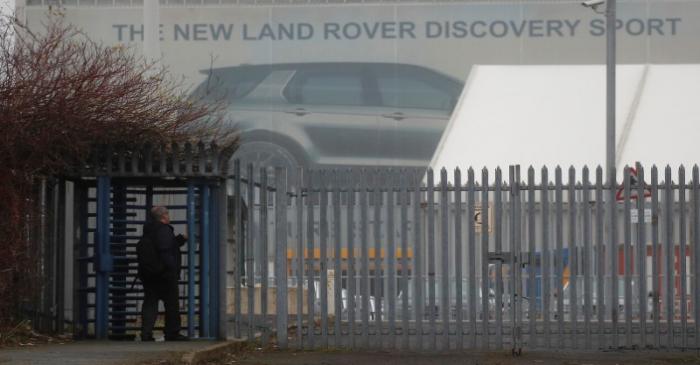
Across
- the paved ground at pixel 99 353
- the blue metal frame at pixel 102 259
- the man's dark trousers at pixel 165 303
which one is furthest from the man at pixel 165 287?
the paved ground at pixel 99 353

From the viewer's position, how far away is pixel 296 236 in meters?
14.9

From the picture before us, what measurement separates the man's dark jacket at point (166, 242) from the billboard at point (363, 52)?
56.6 feet

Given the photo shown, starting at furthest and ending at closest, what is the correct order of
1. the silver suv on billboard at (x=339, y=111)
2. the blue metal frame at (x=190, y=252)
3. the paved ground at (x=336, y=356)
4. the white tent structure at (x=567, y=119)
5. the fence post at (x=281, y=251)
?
the silver suv on billboard at (x=339, y=111) < the white tent structure at (x=567, y=119) < the blue metal frame at (x=190, y=252) < the fence post at (x=281, y=251) < the paved ground at (x=336, y=356)

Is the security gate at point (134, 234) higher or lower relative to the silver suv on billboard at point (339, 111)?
lower

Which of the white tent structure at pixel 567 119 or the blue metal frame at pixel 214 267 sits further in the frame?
the white tent structure at pixel 567 119

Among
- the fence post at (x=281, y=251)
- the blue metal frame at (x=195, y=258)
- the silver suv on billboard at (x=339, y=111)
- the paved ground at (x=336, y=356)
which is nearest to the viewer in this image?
the paved ground at (x=336, y=356)

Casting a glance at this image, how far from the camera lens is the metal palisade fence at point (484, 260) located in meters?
14.5

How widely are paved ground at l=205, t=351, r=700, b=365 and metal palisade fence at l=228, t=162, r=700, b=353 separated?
135 millimetres

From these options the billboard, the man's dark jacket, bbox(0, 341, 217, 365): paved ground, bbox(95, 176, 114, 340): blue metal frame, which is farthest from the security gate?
the billboard

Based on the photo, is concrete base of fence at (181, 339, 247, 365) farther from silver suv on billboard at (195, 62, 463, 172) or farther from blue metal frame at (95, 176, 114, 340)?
silver suv on billboard at (195, 62, 463, 172)

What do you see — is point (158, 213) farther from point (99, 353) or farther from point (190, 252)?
point (99, 353)

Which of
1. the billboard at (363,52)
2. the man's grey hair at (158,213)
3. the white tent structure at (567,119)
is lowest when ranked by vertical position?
the man's grey hair at (158,213)

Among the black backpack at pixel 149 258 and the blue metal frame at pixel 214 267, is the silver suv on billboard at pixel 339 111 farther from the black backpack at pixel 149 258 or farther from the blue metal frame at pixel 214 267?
the black backpack at pixel 149 258

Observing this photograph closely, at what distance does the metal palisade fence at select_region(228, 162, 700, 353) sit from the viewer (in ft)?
47.6
